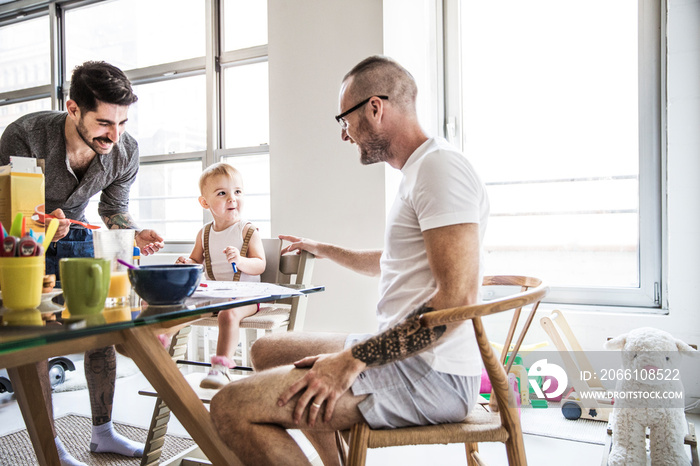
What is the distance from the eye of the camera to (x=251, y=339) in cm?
311

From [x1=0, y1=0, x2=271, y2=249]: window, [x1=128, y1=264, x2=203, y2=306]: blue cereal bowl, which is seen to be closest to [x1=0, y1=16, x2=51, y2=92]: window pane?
[x1=0, y1=0, x2=271, y2=249]: window

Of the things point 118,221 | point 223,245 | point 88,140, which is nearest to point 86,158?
point 88,140

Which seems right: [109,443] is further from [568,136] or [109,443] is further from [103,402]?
[568,136]

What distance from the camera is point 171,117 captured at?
3887 mm

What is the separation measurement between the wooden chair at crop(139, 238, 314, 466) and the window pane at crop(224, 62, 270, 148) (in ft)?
4.81

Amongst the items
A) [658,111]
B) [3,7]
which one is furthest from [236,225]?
[3,7]

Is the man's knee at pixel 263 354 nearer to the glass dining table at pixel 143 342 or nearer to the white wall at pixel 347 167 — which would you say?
the glass dining table at pixel 143 342

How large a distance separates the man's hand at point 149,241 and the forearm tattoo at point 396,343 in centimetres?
112

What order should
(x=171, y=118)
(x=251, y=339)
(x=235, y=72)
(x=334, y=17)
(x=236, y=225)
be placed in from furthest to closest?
(x=171, y=118) → (x=235, y=72) → (x=251, y=339) → (x=334, y=17) → (x=236, y=225)

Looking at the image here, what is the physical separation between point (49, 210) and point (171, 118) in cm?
186

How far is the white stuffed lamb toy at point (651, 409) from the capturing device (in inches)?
68.9

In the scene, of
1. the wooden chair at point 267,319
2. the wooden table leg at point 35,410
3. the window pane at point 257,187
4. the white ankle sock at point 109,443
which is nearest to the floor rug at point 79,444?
the white ankle sock at point 109,443

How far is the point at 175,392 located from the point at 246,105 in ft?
9.34

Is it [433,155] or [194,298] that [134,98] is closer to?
[194,298]
